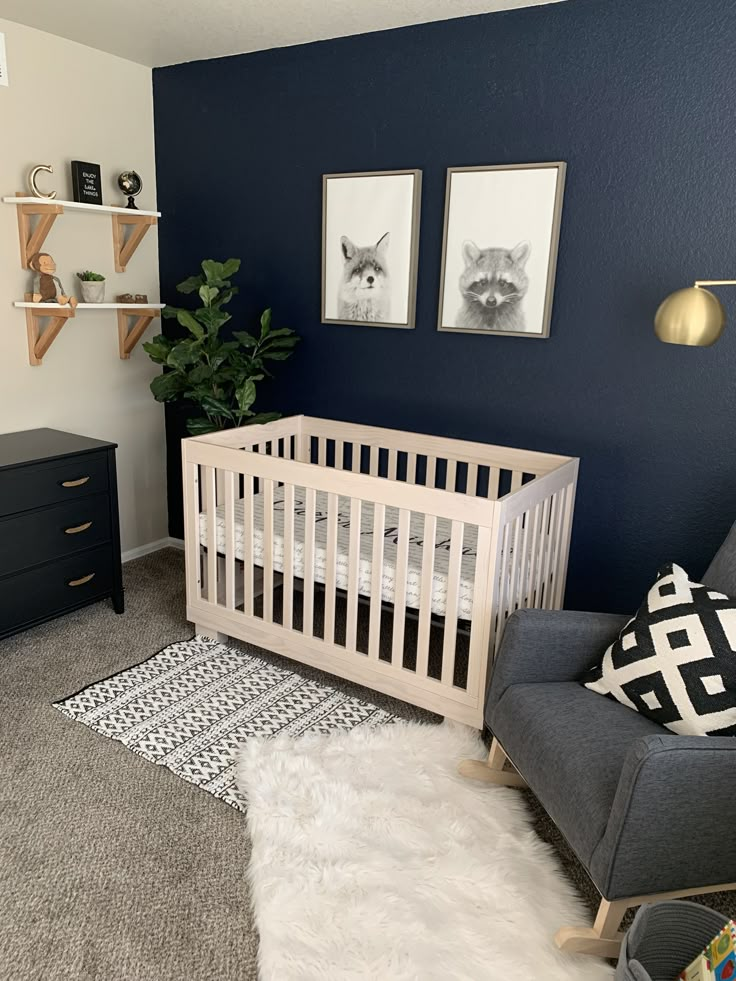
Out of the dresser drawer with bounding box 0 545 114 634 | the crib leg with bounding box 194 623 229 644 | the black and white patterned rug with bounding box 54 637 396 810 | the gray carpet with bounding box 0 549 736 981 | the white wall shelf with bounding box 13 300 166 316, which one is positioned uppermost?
the white wall shelf with bounding box 13 300 166 316

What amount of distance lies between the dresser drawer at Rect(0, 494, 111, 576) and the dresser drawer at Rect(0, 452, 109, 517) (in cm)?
3

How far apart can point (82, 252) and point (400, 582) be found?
6.96ft

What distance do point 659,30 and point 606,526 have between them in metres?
1.62

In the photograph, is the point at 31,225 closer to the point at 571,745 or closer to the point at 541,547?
the point at 541,547

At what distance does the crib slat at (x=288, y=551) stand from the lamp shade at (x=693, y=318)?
50.2 inches

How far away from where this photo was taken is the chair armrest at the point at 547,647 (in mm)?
1988

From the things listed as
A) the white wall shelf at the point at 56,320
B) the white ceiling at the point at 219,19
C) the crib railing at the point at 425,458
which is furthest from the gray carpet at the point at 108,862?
the white ceiling at the point at 219,19

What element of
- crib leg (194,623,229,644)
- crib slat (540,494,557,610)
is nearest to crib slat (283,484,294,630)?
crib leg (194,623,229,644)

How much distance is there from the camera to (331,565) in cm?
252

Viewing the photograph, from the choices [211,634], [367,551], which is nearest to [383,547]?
[367,551]

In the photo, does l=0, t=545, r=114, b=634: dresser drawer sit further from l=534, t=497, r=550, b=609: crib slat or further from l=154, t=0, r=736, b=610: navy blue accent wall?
l=534, t=497, r=550, b=609: crib slat

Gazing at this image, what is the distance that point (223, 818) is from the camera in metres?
2.00

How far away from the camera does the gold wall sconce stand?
2.03 meters

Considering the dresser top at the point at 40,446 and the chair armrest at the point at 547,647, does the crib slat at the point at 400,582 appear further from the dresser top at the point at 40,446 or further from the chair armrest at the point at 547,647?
the dresser top at the point at 40,446
